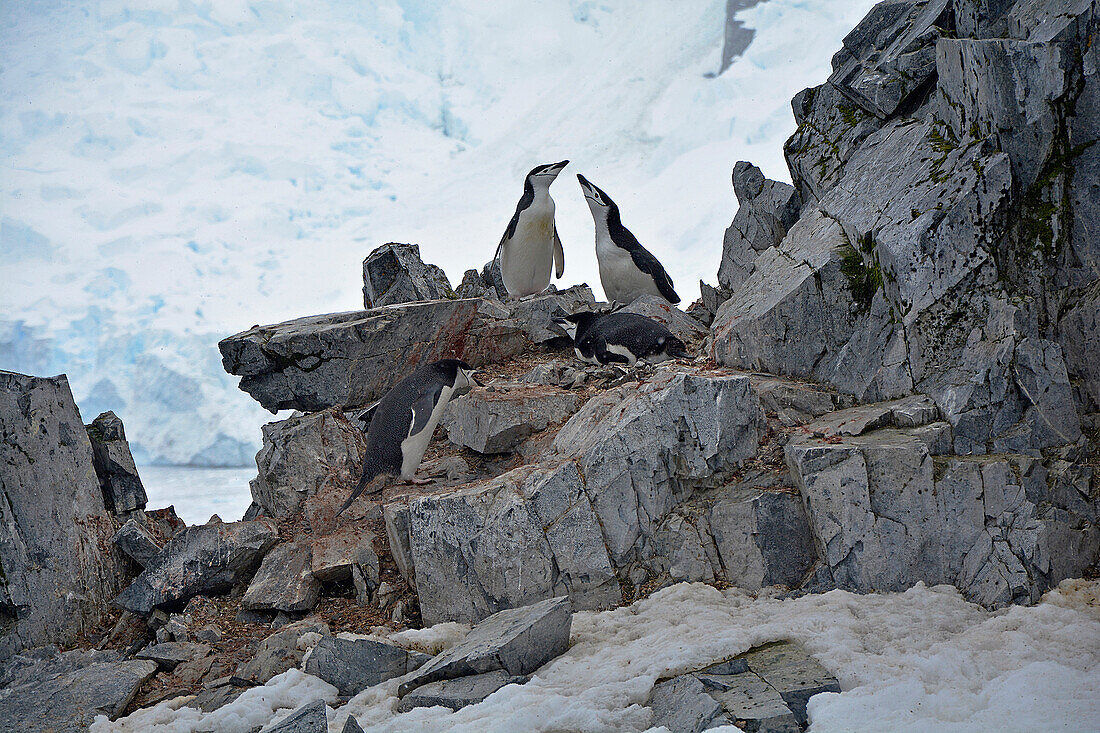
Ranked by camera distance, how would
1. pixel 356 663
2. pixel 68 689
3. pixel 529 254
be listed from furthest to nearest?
pixel 529 254
pixel 68 689
pixel 356 663

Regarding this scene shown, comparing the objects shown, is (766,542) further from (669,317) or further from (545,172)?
(545,172)

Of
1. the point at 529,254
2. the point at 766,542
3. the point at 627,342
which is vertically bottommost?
the point at 766,542

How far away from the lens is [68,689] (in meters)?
5.67

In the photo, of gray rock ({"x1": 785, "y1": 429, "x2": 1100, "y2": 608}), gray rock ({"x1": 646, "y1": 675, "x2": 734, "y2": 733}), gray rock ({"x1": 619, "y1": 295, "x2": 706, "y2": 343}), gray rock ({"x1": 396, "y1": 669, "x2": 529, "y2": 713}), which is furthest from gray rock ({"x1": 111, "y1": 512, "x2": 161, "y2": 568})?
gray rock ({"x1": 619, "y1": 295, "x2": 706, "y2": 343})

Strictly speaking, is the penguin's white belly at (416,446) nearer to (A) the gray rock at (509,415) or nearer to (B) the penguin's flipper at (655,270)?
(A) the gray rock at (509,415)

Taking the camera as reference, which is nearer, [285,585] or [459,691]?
[459,691]

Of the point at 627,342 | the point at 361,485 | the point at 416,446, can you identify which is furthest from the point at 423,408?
the point at 627,342

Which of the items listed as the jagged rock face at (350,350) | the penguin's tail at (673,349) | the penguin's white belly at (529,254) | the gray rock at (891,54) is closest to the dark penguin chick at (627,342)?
the penguin's tail at (673,349)

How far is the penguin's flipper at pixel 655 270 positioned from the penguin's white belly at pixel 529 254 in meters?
1.88

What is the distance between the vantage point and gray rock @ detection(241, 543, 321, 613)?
6.61m

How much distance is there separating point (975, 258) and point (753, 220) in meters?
5.44

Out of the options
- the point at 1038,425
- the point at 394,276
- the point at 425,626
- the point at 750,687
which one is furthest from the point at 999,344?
the point at 394,276

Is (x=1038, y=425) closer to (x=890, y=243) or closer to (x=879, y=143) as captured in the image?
(x=890, y=243)

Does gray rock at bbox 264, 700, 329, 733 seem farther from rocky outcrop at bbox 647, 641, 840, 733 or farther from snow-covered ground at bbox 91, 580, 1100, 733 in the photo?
rocky outcrop at bbox 647, 641, 840, 733
